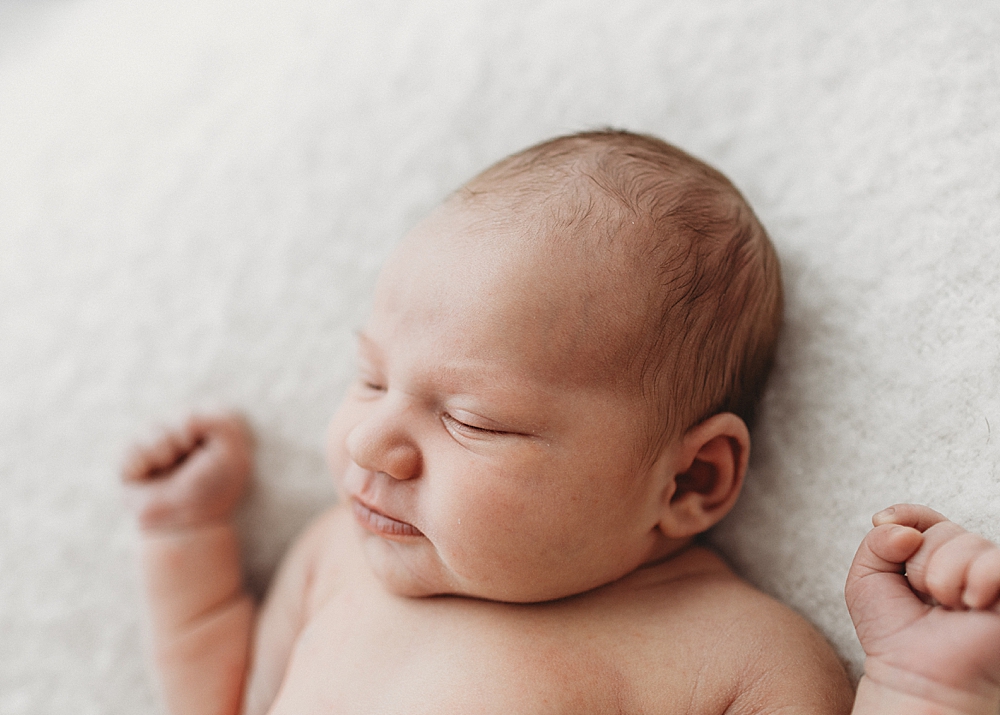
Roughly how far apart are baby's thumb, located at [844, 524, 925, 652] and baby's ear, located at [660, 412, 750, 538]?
0.20 meters

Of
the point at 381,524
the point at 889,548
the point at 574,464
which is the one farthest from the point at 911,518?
the point at 381,524

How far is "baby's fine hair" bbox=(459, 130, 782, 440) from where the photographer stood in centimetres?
93

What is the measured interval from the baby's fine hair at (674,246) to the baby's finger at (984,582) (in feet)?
1.04

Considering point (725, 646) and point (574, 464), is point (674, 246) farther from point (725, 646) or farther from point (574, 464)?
point (725, 646)

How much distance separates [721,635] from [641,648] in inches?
3.6

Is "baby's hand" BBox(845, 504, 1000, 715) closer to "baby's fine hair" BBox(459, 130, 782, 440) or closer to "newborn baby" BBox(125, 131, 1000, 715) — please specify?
"newborn baby" BBox(125, 131, 1000, 715)

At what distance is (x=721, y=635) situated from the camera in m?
0.96

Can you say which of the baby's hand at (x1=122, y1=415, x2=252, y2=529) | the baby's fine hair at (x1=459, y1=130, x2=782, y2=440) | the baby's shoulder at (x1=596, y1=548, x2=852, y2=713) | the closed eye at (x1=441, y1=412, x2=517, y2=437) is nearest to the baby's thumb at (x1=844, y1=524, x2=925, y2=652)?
the baby's shoulder at (x1=596, y1=548, x2=852, y2=713)

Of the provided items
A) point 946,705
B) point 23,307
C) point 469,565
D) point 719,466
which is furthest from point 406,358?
point 23,307

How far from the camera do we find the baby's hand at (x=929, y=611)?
0.75m

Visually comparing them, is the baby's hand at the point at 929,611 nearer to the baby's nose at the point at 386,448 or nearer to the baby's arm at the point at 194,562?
the baby's nose at the point at 386,448

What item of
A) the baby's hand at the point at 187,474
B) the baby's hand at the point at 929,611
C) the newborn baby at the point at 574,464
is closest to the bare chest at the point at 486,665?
the newborn baby at the point at 574,464

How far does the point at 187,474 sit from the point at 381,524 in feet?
1.40

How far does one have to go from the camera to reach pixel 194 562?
1260 millimetres
